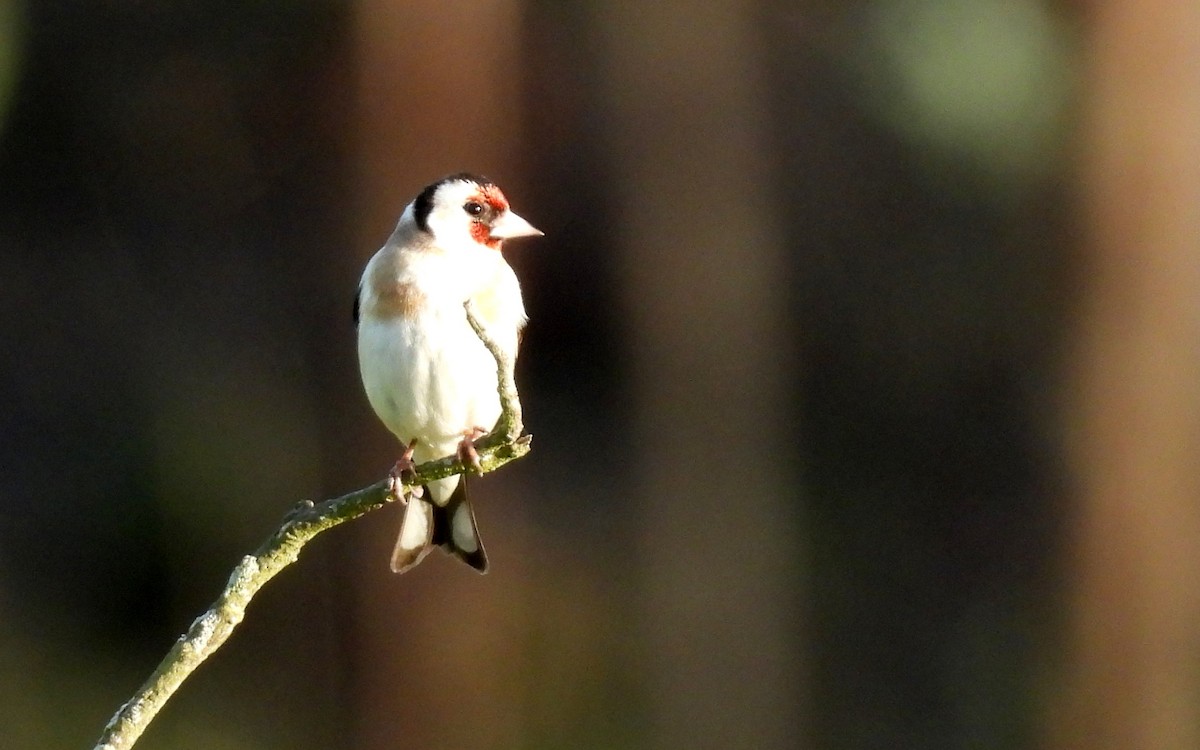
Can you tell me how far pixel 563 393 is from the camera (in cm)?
604

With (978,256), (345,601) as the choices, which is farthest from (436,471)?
(978,256)

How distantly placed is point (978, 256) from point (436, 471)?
4.55 meters

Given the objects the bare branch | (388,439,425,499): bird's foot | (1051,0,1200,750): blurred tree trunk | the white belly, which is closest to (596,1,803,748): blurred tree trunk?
(1051,0,1200,750): blurred tree trunk

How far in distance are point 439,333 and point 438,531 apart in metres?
0.52

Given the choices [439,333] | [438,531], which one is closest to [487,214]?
[439,333]

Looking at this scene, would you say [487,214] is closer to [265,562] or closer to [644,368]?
[265,562]

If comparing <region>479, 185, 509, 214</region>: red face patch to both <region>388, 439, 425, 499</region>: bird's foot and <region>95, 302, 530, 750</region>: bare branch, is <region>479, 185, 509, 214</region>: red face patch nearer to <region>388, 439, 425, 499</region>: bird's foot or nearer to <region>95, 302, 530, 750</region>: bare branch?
<region>388, 439, 425, 499</region>: bird's foot

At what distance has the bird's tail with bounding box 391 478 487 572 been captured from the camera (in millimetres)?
2781

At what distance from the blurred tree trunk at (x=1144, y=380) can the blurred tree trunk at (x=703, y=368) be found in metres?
1.20

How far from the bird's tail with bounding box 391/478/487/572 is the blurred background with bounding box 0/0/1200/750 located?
A: 2.51 m

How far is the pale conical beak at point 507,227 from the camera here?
2768mm

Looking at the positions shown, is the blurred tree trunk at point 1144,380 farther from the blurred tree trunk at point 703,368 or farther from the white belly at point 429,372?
the white belly at point 429,372

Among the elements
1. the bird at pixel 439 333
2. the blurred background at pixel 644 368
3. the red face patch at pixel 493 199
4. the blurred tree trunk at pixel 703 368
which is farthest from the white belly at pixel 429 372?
the blurred tree trunk at pixel 703 368

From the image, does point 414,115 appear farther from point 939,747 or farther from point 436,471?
point 436,471
